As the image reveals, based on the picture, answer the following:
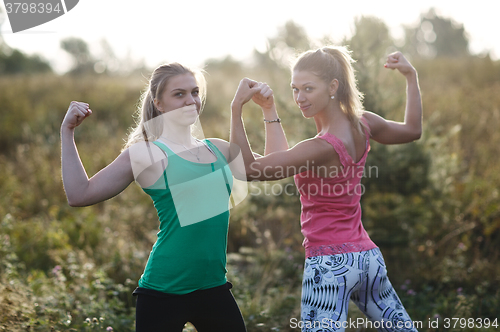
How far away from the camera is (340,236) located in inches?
85.7

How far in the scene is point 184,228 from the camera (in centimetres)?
Result: 197

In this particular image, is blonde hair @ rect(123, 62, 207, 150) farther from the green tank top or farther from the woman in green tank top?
the green tank top

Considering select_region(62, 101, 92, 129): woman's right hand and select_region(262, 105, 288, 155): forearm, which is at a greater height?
select_region(62, 101, 92, 129): woman's right hand

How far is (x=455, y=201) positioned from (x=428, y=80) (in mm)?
6329

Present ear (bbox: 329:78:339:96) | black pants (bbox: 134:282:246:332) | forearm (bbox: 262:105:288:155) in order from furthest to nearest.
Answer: forearm (bbox: 262:105:288:155)
ear (bbox: 329:78:339:96)
black pants (bbox: 134:282:246:332)

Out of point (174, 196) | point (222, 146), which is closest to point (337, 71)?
point (222, 146)

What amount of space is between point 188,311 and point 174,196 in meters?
0.56

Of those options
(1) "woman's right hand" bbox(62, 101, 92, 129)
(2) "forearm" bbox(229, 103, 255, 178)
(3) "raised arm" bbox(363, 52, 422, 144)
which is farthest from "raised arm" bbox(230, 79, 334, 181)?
(1) "woman's right hand" bbox(62, 101, 92, 129)

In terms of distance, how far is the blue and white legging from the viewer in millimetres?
2055

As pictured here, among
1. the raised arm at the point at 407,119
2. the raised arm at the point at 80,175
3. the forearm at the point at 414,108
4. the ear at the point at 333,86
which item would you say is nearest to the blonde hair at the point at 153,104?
the raised arm at the point at 80,175

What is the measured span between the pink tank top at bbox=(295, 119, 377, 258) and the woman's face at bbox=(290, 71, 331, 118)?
19cm

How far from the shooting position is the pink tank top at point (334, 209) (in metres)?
2.16

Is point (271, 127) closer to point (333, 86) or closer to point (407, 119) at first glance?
point (333, 86)

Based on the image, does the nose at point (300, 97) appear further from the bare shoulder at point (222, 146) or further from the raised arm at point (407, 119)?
the raised arm at point (407, 119)
